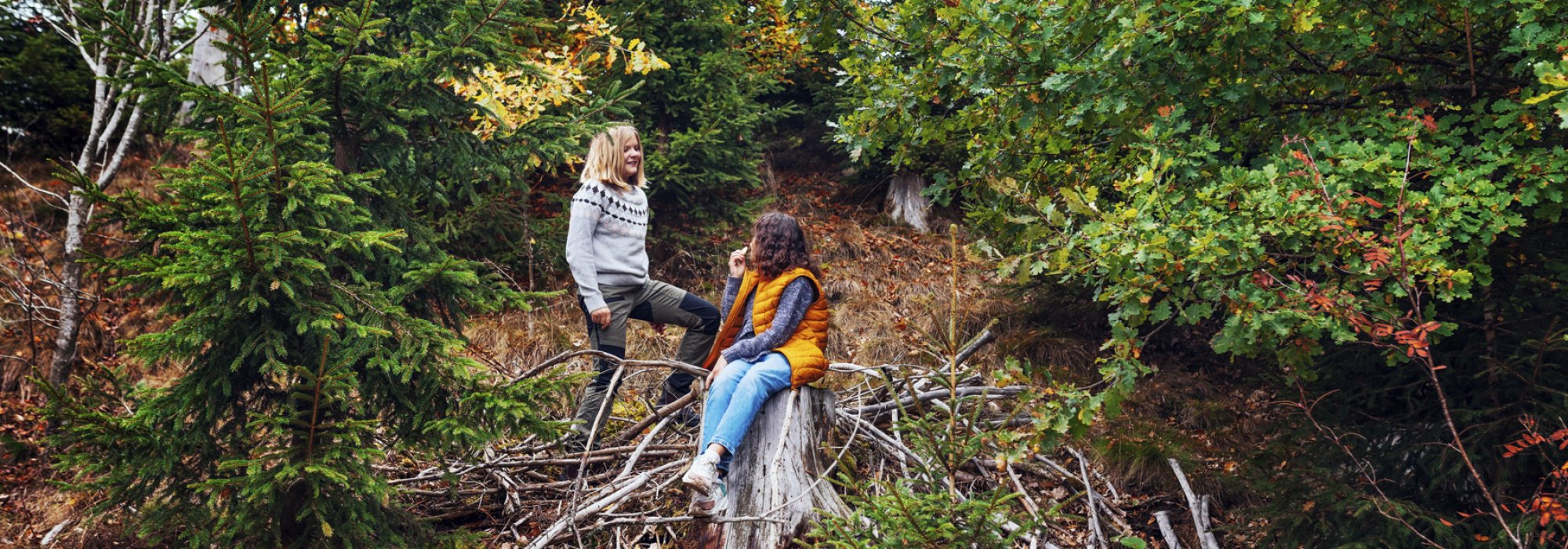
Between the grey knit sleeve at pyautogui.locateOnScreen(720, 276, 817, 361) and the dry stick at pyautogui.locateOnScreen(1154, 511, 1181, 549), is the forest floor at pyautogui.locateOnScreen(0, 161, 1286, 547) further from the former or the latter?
the grey knit sleeve at pyautogui.locateOnScreen(720, 276, 817, 361)

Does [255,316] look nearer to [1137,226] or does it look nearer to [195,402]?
[195,402]

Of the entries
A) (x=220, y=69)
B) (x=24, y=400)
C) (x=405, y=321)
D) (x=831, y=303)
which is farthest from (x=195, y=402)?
(x=220, y=69)

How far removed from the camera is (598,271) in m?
4.44

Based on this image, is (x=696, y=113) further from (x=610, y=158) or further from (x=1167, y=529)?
(x=1167, y=529)

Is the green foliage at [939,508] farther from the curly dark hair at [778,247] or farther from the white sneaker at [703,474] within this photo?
the curly dark hair at [778,247]

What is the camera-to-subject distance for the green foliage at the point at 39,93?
7703 mm

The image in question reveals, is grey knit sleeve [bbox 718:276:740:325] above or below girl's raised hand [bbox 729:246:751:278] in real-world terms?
below

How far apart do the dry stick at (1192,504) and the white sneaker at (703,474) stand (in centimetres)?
261

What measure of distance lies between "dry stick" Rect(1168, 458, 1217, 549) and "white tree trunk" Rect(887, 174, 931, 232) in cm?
522

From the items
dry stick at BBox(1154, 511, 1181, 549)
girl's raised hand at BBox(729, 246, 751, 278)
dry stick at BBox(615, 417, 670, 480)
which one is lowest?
dry stick at BBox(1154, 511, 1181, 549)

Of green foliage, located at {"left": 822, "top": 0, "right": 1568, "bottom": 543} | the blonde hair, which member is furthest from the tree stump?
the blonde hair

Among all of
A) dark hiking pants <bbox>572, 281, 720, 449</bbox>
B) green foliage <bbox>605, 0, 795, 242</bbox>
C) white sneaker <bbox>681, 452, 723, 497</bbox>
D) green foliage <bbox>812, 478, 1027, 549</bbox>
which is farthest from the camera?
green foliage <bbox>605, 0, 795, 242</bbox>

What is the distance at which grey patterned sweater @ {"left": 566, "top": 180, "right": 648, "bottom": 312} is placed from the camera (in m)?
4.31

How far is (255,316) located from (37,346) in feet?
14.1
